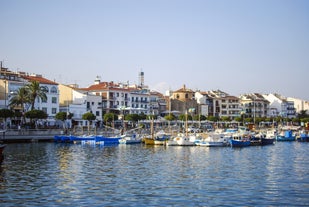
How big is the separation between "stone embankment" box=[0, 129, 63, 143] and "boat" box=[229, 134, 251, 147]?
1241 inches

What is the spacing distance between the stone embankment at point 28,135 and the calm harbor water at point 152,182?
86.6ft

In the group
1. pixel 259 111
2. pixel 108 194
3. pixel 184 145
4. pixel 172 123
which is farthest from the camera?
pixel 259 111

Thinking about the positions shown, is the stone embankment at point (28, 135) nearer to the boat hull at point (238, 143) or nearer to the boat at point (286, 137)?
the boat hull at point (238, 143)

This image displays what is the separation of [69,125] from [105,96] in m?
18.5

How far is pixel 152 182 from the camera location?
3428 cm

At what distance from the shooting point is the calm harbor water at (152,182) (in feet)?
91.1

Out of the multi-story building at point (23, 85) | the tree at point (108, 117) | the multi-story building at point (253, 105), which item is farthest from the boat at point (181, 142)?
the multi-story building at point (253, 105)

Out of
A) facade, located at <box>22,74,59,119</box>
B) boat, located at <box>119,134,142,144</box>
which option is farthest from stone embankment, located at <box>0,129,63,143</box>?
boat, located at <box>119,134,142,144</box>

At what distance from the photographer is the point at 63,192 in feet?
99.4

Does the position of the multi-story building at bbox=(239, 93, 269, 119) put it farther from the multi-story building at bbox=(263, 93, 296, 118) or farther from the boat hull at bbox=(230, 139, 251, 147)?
the boat hull at bbox=(230, 139, 251, 147)

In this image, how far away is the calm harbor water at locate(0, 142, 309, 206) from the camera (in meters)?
27.8

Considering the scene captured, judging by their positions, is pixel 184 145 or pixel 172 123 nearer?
pixel 184 145

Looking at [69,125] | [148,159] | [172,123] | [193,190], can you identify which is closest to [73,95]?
[69,125]

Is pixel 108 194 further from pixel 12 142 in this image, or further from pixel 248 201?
pixel 12 142
